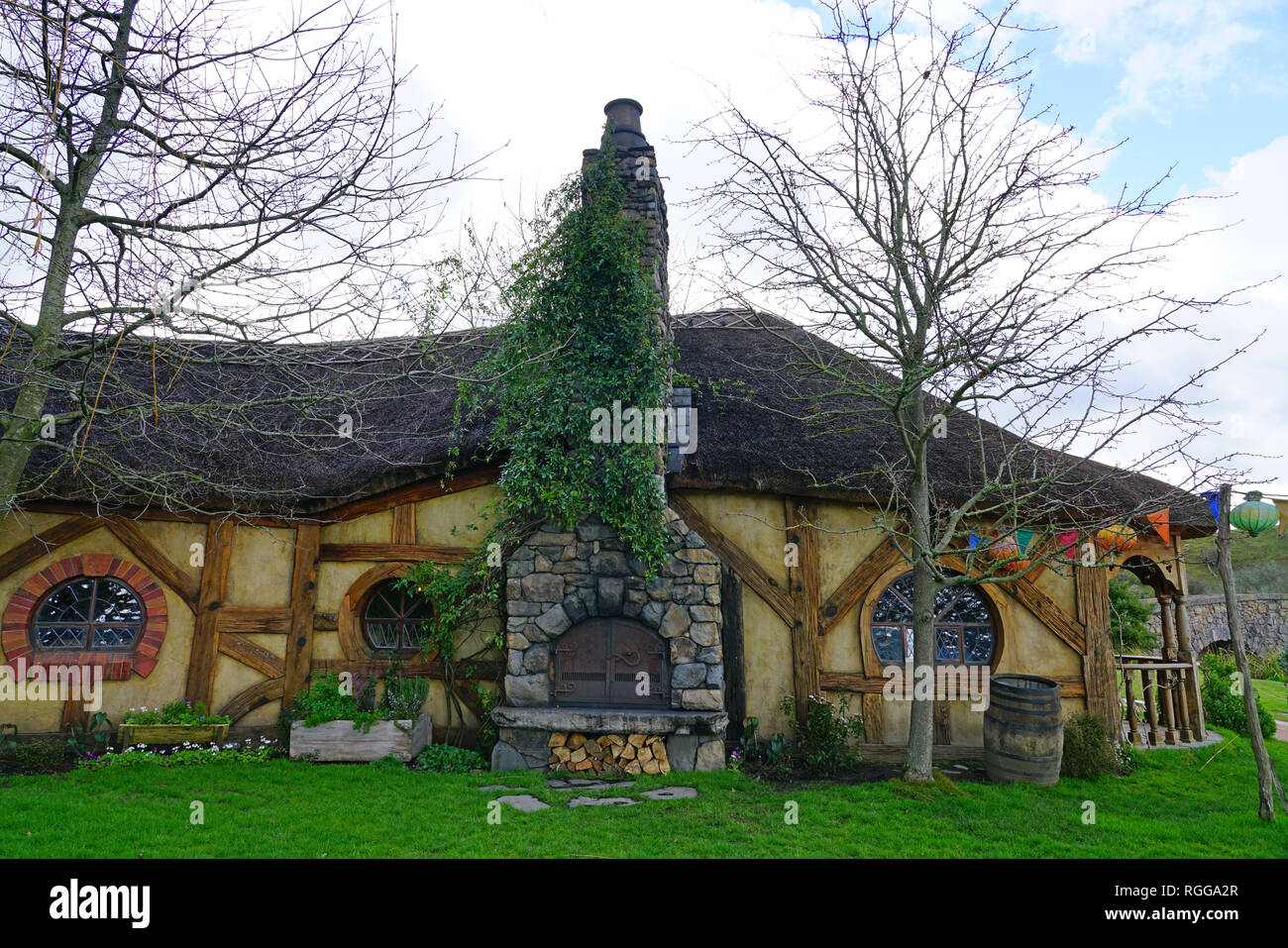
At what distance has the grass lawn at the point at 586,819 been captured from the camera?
453 cm

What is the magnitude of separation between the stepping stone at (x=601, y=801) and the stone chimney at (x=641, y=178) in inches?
190

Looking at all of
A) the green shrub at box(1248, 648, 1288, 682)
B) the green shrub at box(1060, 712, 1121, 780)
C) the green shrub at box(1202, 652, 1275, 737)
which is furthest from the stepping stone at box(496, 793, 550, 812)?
the green shrub at box(1248, 648, 1288, 682)

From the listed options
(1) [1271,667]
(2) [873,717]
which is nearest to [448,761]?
(2) [873,717]

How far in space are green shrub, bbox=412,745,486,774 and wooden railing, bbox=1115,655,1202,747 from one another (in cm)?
749

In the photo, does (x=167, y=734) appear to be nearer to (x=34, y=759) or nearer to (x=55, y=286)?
(x=34, y=759)

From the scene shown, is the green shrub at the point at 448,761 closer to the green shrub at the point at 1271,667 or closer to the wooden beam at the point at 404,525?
the wooden beam at the point at 404,525

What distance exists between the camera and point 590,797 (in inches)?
228

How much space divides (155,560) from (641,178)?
6866 millimetres

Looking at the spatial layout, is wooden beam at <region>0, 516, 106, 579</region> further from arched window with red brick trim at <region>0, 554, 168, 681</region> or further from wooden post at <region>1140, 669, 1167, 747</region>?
wooden post at <region>1140, 669, 1167, 747</region>

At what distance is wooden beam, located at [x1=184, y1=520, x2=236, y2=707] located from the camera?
24.8ft

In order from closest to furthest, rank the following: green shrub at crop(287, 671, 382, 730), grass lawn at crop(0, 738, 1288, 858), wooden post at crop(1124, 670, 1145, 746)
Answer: grass lawn at crop(0, 738, 1288, 858), green shrub at crop(287, 671, 382, 730), wooden post at crop(1124, 670, 1145, 746)
